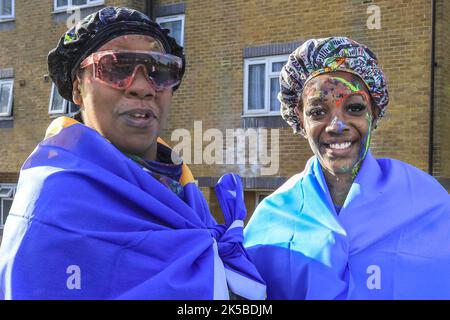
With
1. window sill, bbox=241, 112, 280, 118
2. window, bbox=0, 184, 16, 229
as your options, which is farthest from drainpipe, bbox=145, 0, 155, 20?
window, bbox=0, 184, 16, 229

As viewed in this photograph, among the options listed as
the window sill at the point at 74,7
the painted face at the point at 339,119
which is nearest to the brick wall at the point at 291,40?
the window sill at the point at 74,7

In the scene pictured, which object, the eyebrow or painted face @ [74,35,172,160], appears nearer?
painted face @ [74,35,172,160]

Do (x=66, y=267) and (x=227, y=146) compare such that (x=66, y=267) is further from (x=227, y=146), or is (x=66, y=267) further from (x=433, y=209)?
(x=227, y=146)

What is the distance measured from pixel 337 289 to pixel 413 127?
608cm

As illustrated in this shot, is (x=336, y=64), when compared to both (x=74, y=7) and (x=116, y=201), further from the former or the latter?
(x=74, y=7)

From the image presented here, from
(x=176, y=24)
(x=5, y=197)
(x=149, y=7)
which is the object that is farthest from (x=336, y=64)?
(x=5, y=197)

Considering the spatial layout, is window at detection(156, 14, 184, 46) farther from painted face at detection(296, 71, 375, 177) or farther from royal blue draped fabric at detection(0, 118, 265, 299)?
royal blue draped fabric at detection(0, 118, 265, 299)

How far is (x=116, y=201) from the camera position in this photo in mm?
1875

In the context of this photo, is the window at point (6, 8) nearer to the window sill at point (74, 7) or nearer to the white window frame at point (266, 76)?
the window sill at point (74, 7)

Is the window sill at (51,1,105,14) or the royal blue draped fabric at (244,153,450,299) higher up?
the window sill at (51,1,105,14)

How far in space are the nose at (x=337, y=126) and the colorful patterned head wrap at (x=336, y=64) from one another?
23 cm

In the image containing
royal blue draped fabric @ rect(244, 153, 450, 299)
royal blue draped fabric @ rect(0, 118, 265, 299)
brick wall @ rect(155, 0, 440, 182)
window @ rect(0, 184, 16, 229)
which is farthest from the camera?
Result: window @ rect(0, 184, 16, 229)

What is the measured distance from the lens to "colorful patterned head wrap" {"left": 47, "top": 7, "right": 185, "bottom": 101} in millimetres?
2115

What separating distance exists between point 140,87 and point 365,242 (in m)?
1.16
